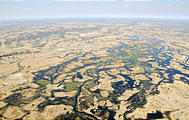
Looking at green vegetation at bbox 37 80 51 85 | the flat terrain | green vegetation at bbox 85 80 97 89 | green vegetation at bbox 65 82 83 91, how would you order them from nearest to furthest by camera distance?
the flat terrain
green vegetation at bbox 65 82 83 91
green vegetation at bbox 85 80 97 89
green vegetation at bbox 37 80 51 85

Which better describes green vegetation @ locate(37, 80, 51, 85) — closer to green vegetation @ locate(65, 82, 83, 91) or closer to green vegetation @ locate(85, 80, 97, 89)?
green vegetation @ locate(65, 82, 83, 91)

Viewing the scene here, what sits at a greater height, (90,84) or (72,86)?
(90,84)

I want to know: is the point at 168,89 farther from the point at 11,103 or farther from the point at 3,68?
the point at 3,68

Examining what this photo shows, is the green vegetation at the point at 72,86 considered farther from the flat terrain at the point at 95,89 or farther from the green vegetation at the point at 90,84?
the green vegetation at the point at 90,84

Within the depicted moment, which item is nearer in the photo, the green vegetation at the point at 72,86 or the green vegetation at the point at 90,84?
the green vegetation at the point at 72,86

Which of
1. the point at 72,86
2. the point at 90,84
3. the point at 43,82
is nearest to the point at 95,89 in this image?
the point at 90,84

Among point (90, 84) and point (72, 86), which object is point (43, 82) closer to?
point (72, 86)

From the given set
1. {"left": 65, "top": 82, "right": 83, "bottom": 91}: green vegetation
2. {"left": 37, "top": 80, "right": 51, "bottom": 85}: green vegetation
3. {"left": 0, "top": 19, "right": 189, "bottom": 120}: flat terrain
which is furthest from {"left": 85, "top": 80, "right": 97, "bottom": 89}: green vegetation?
{"left": 37, "top": 80, "right": 51, "bottom": 85}: green vegetation

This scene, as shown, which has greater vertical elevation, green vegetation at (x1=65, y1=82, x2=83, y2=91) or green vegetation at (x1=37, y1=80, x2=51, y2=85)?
green vegetation at (x1=37, y1=80, x2=51, y2=85)

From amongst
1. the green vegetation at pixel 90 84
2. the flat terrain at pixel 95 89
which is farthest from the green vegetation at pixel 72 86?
the green vegetation at pixel 90 84

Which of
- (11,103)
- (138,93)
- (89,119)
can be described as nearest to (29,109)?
(11,103)

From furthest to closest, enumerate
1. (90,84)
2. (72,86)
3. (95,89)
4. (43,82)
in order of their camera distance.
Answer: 1. (43,82)
2. (90,84)
3. (72,86)
4. (95,89)
